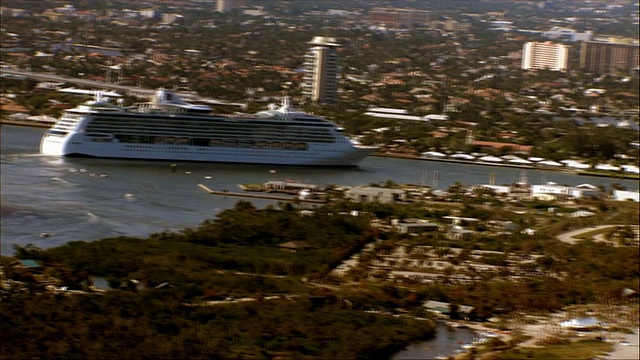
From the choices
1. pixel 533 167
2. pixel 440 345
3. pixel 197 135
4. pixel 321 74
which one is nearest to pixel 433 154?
pixel 533 167

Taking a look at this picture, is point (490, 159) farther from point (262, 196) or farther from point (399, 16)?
point (399, 16)

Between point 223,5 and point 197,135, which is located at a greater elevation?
point 223,5

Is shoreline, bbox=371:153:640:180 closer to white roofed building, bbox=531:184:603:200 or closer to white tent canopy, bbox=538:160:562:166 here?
white tent canopy, bbox=538:160:562:166

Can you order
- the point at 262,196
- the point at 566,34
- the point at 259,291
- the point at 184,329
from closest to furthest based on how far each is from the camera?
the point at 184,329
the point at 259,291
the point at 262,196
the point at 566,34

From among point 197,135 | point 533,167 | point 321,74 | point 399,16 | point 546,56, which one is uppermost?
point 399,16

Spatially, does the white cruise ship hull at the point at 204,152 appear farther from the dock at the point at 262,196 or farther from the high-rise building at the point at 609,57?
the high-rise building at the point at 609,57

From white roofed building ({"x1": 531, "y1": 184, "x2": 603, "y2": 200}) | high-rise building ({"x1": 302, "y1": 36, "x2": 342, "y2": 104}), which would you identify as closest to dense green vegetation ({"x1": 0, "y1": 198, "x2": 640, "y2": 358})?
white roofed building ({"x1": 531, "y1": 184, "x2": 603, "y2": 200})

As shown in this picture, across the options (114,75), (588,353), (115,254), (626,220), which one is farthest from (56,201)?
(114,75)
